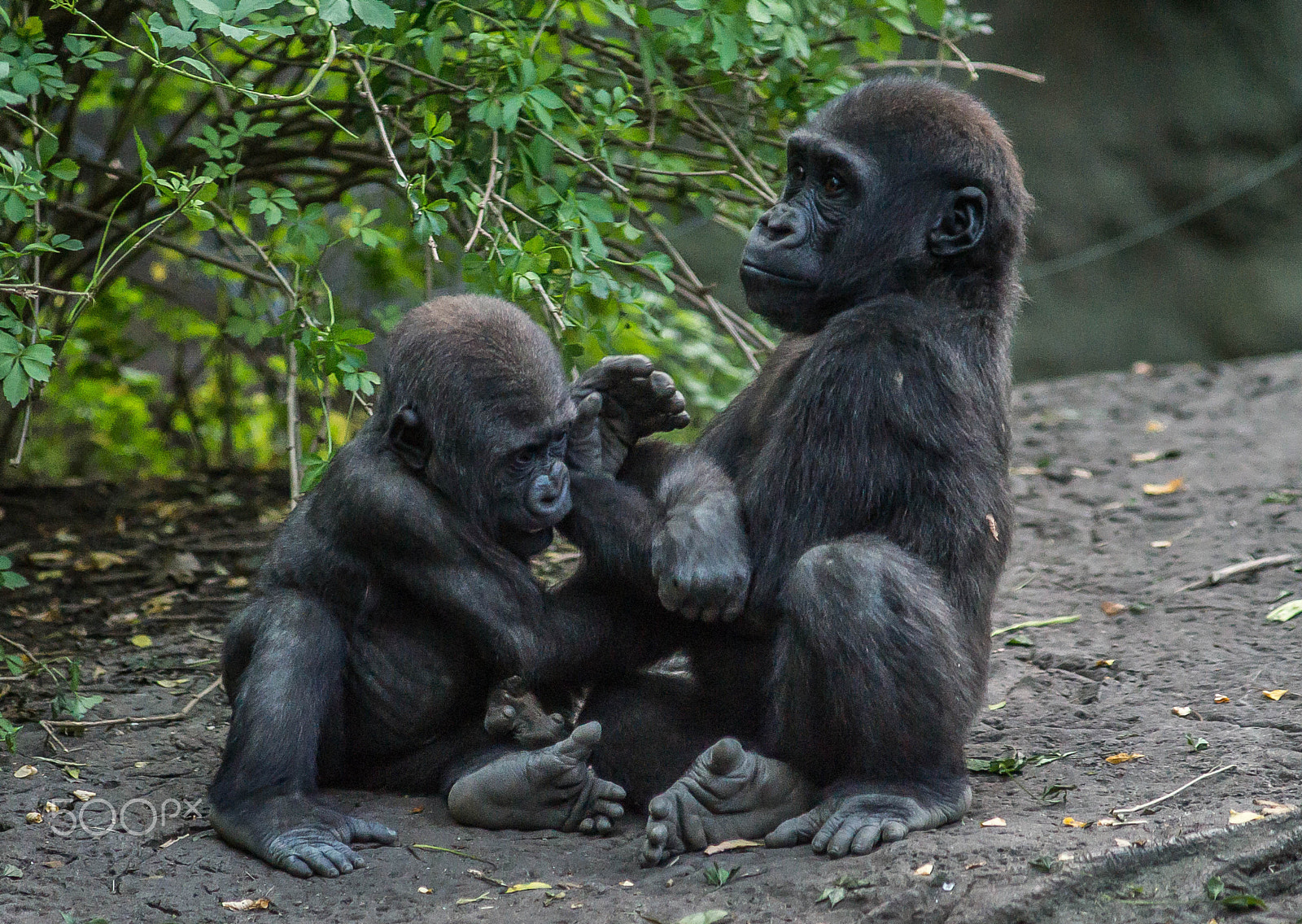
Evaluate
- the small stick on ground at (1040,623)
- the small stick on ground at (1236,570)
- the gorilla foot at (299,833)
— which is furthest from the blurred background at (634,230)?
the small stick on ground at (1236,570)

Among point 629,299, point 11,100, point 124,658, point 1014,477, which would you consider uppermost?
point 11,100

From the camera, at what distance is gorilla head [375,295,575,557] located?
144 inches

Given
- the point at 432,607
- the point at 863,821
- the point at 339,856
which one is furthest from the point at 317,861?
the point at 863,821

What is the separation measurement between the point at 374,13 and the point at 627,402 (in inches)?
50.0

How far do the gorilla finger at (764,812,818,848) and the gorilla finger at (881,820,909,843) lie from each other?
187mm

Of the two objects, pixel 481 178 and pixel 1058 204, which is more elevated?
pixel 1058 204

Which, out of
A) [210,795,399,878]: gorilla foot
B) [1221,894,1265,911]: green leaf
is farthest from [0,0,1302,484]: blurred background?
[1221,894,1265,911]: green leaf

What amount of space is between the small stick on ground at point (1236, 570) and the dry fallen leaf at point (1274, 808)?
1.91 metres

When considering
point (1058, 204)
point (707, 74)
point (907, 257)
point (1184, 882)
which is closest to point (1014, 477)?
point (707, 74)

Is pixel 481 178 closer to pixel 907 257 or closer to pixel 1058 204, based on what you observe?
pixel 907 257

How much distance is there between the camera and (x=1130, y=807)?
3.29 m

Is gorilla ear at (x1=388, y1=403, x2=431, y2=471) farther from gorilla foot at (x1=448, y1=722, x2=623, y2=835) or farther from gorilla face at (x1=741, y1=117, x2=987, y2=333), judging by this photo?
gorilla face at (x1=741, y1=117, x2=987, y2=333)

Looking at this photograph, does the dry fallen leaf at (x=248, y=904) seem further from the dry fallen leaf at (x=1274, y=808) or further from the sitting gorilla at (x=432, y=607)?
the dry fallen leaf at (x=1274, y=808)

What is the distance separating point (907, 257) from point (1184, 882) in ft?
5.56
